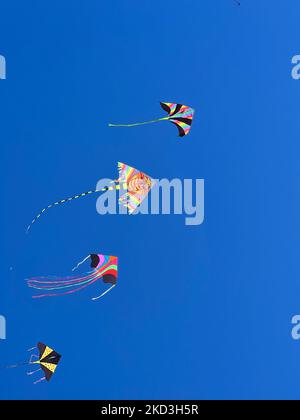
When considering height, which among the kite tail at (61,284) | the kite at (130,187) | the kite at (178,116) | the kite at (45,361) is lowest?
the kite at (45,361)

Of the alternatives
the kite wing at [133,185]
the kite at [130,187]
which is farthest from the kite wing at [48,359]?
the kite wing at [133,185]

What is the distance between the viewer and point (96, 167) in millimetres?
1732

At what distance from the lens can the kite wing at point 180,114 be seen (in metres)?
1.72

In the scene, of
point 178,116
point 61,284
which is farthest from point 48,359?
point 178,116

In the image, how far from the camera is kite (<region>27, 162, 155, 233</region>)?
173 centimetres

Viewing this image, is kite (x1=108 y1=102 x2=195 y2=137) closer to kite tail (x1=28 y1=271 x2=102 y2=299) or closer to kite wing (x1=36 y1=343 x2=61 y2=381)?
kite tail (x1=28 y1=271 x2=102 y2=299)

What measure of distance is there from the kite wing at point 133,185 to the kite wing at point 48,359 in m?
0.54

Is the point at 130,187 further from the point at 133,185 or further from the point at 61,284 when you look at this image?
the point at 61,284

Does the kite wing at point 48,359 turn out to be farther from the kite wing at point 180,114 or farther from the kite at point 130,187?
the kite wing at point 180,114

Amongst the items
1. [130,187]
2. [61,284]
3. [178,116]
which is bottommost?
[61,284]

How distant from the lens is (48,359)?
5.78 ft

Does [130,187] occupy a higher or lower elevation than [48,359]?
higher

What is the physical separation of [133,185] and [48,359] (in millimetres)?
657

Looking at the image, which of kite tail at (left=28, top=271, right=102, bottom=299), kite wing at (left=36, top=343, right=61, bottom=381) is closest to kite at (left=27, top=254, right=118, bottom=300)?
kite tail at (left=28, top=271, right=102, bottom=299)
